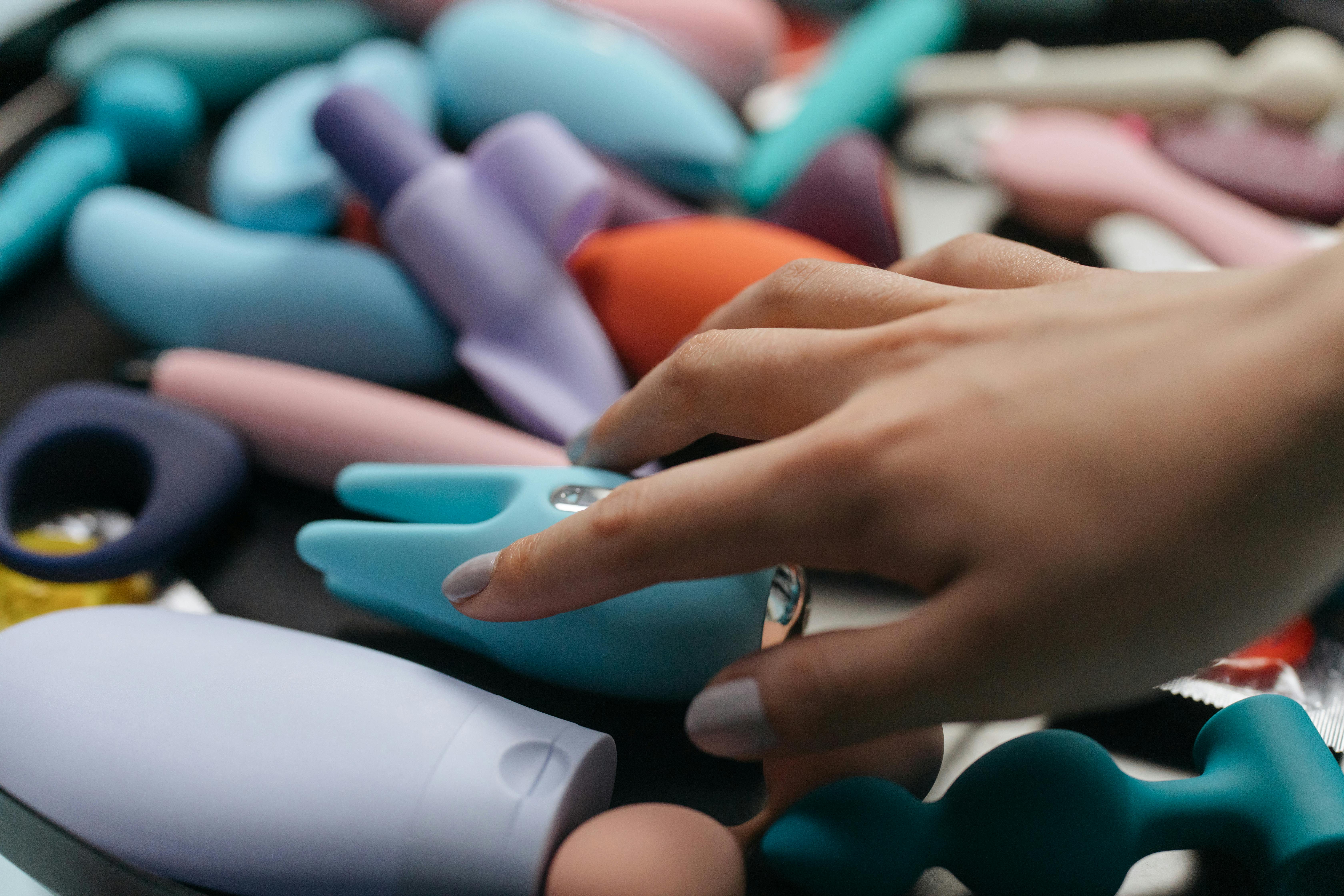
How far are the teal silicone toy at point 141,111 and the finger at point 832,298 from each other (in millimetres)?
449

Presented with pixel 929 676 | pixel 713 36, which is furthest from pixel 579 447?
pixel 713 36

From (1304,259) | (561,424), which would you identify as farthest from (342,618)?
(1304,259)

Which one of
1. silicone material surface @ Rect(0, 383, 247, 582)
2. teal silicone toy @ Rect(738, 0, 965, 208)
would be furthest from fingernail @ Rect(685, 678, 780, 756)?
teal silicone toy @ Rect(738, 0, 965, 208)

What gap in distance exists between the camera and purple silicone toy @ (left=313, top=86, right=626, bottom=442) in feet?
1.46

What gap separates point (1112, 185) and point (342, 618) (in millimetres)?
478

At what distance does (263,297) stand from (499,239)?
0.12 metres

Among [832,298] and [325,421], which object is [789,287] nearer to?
[832,298]

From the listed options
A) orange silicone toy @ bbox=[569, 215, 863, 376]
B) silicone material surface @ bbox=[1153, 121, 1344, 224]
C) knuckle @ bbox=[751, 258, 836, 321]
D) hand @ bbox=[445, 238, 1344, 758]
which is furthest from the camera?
silicone material surface @ bbox=[1153, 121, 1344, 224]

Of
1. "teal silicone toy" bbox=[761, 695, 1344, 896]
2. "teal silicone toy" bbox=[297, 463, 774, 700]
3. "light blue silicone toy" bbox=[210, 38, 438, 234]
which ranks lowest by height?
"teal silicone toy" bbox=[761, 695, 1344, 896]

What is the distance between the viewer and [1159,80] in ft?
2.08

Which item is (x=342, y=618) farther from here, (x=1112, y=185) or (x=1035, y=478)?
(x=1112, y=185)

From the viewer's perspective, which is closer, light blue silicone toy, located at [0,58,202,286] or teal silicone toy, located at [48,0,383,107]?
light blue silicone toy, located at [0,58,202,286]

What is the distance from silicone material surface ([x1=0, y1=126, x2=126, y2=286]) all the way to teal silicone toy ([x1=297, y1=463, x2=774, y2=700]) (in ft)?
1.00

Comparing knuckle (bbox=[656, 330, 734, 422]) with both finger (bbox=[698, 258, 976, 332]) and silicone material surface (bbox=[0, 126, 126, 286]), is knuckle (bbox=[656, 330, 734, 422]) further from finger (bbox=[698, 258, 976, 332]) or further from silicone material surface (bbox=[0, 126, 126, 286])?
silicone material surface (bbox=[0, 126, 126, 286])
